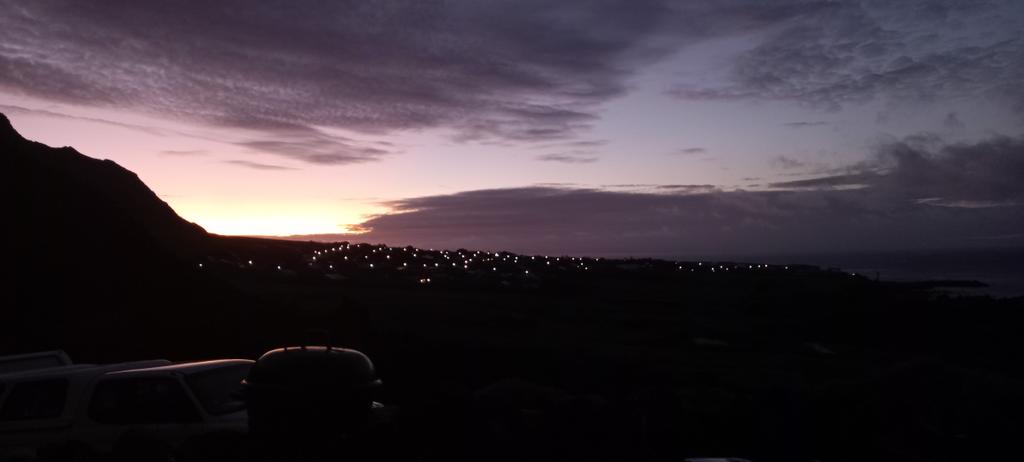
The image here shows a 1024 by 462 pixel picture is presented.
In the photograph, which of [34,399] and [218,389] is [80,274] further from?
[218,389]

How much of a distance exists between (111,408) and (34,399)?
34.5 inches

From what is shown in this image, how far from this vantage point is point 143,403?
7.28 meters

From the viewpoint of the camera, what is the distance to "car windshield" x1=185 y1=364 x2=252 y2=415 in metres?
7.38

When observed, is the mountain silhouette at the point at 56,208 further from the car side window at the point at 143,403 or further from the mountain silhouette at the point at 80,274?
the car side window at the point at 143,403

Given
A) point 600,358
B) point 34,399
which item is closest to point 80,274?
point 34,399

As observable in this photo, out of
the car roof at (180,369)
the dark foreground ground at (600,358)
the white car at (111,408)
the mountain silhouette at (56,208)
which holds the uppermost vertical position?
the mountain silhouette at (56,208)

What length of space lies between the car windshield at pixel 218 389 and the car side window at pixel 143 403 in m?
0.14

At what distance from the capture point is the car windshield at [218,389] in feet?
24.2

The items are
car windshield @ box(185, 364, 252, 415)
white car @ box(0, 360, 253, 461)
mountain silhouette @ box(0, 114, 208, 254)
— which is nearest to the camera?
white car @ box(0, 360, 253, 461)

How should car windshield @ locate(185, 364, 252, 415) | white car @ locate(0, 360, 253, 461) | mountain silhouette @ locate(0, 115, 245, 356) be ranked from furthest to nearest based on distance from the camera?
mountain silhouette @ locate(0, 115, 245, 356), car windshield @ locate(185, 364, 252, 415), white car @ locate(0, 360, 253, 461)

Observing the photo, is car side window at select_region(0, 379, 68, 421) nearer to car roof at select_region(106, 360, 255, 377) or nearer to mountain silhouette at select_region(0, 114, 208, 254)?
car roof at select_region(106, 360, 255, 377)

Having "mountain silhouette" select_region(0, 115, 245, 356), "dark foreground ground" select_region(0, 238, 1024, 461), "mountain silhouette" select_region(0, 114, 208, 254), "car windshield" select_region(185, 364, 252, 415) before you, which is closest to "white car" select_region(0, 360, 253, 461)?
"car windshield" select_region(185, 364, 252, 415)

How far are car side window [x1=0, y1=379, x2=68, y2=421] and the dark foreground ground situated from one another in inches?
91.3

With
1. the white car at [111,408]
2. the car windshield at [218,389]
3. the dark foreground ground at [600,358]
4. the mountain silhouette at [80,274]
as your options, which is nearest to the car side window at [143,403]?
the white car at [111,408]
